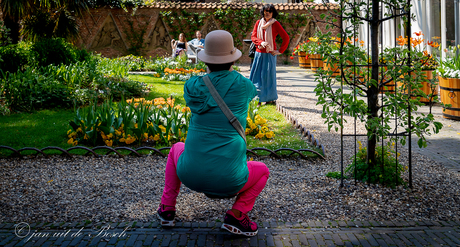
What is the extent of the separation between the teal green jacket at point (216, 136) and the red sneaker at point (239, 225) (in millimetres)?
264

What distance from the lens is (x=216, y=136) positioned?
2.73m

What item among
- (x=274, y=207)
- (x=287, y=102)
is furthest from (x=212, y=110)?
(x=287, y=102)

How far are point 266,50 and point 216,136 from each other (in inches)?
209

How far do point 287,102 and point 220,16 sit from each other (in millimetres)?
12766

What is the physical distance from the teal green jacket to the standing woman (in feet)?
16.4

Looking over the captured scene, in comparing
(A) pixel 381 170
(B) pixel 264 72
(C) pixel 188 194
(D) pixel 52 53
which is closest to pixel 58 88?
(D) pixel 52 53

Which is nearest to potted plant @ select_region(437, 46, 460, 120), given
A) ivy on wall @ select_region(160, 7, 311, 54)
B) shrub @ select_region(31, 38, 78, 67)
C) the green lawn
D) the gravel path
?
the gravel path

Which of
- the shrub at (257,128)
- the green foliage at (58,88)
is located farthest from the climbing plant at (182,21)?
the shrub at (257,128)

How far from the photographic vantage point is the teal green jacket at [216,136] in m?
2.72

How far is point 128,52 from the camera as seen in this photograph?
67.7ft

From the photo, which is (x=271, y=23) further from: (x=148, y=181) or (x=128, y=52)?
(x=128, y=52)

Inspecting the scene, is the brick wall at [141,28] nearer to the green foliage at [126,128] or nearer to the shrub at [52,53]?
the shrub at [52,53]

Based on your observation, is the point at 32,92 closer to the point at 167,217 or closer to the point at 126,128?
the point at 126,128

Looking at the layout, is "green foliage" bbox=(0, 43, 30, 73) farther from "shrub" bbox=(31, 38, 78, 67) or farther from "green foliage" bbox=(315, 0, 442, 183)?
"green foliage" bbox=(315, 0, 442, 183)
